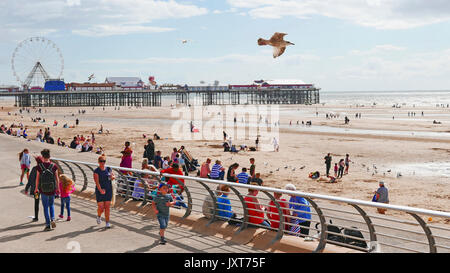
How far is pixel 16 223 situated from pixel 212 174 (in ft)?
25.2

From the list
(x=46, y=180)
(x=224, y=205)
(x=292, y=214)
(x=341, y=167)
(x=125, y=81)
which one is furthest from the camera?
(x=125, y=81)

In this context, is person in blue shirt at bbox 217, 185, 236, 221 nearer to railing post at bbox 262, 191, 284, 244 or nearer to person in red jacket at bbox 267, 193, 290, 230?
person in red jacket at bbox 267, 193, 290, 230

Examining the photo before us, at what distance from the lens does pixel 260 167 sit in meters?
23.0

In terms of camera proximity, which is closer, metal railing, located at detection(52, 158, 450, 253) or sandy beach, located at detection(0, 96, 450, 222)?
metal railing, located at detection(52, 158, 450, 253)

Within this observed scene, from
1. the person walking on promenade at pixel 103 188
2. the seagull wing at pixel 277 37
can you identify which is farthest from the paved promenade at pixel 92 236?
the seagull wing at pixel 277 37

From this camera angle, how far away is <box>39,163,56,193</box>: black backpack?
7930mm

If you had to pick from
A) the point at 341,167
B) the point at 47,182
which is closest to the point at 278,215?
the point at 47,182

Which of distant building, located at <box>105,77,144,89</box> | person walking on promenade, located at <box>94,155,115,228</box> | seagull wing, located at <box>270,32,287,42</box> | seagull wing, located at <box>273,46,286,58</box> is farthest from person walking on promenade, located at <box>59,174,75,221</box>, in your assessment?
distant building, located at <box>105,77,144,89</box>

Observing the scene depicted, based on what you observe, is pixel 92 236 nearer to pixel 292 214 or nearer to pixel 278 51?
pixel 292 214

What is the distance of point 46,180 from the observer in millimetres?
7949

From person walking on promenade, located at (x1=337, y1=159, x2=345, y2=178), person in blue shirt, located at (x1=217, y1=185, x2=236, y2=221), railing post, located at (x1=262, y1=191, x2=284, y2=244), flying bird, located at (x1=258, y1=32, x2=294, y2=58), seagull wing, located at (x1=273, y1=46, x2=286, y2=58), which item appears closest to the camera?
railing post, located at (x1=262, y1=191, x2=284, y2=244)

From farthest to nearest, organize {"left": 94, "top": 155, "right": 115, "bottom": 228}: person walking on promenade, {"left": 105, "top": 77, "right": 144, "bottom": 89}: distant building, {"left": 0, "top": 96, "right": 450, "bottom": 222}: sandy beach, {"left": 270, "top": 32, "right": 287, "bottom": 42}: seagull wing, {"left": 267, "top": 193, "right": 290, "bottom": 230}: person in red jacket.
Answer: {"left": 105, "top": 77, "right": 144, "bottom": 89}: distant building → {"left": 0, "top": 96, "right": 450, "bottom": 222}: sandy beach → {"left": 270, "top": 32, "right": 287, "bottom": 42}: seagull wing → {"left": 94, "top": 155, "right": 115, "bottom": 228}: person walking on promenade → {"left": 267, "top": 193, "right": 290, "bottom": 230}: person in red jacket

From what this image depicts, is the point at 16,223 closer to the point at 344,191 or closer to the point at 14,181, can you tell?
the point at 14,181

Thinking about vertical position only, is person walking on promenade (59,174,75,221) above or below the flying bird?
below
